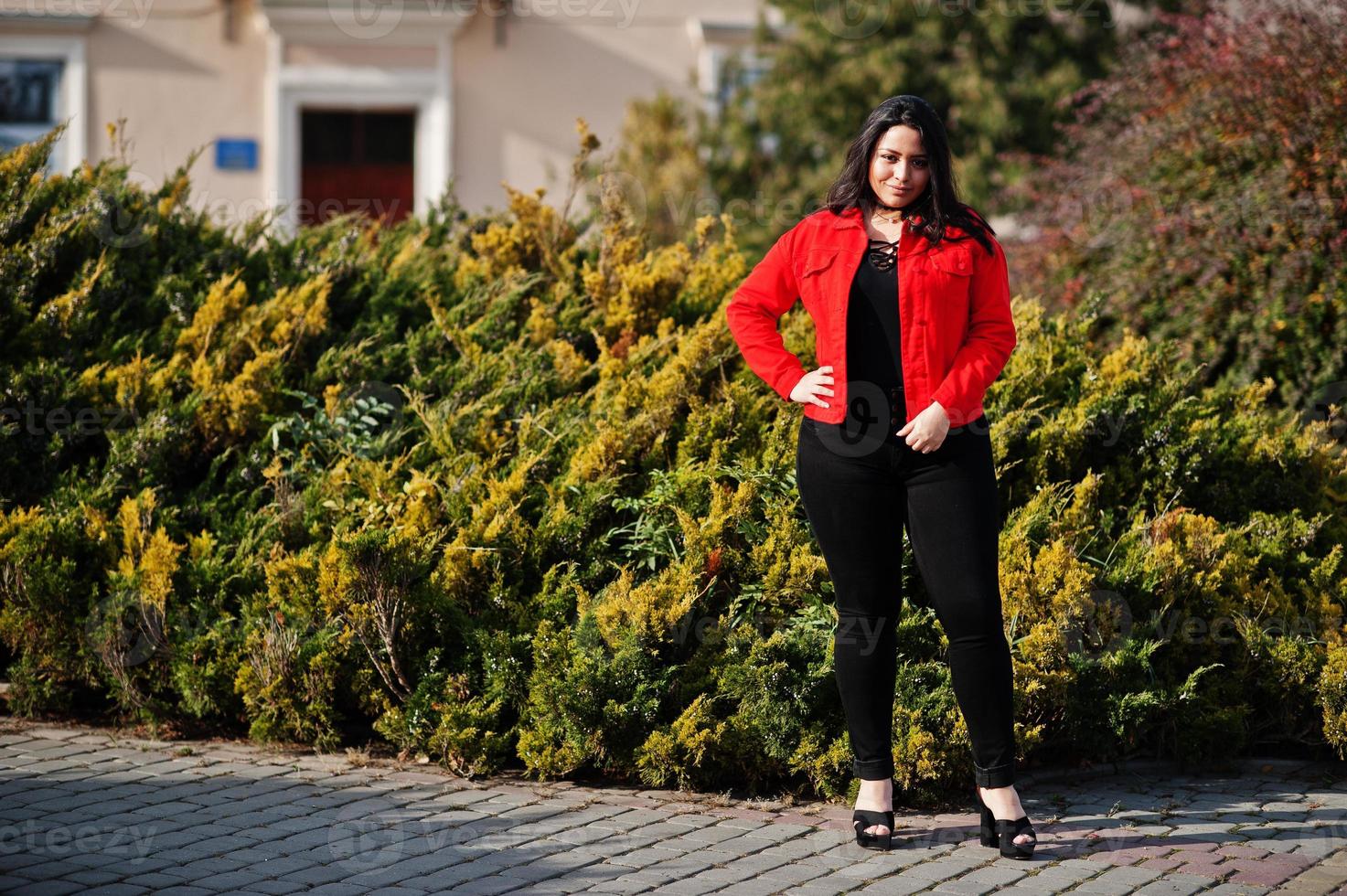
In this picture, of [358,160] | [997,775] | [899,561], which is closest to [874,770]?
[997,775]

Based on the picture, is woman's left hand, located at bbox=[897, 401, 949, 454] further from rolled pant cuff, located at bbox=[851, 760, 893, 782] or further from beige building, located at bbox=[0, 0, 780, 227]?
beige building, located at bbox=[0, 0, 780, 227]

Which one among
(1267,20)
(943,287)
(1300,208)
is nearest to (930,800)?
(943,287)

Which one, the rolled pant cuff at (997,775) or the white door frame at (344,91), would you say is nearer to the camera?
the rolled pant cuff at (997,775)

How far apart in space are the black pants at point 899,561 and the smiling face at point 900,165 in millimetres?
629

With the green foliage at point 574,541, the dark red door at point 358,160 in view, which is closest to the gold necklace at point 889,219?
the green foliage at point 574,541

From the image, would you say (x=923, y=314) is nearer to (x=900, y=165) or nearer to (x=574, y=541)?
(x=900, y=165)

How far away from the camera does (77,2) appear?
44.5 feet

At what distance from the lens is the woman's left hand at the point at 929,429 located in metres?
3.69

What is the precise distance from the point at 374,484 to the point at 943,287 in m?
2.41

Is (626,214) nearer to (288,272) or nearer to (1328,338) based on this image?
(288,272)

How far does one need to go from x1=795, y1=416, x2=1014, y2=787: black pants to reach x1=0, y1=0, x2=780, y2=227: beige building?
33.3 feet

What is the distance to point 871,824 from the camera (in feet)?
13.0

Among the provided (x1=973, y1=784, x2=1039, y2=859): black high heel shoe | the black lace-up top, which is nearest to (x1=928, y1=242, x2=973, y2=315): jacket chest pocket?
the black lace-up top

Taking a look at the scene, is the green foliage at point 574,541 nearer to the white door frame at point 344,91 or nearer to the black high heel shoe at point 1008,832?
the black high heel shoe at point 1008,832
